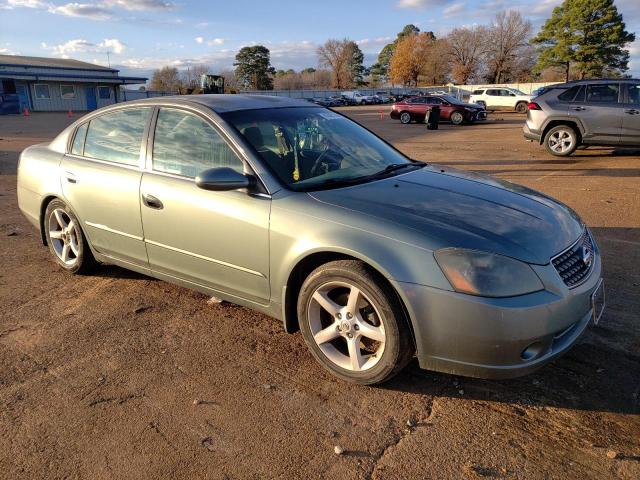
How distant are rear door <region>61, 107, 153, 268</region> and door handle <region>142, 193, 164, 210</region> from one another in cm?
9

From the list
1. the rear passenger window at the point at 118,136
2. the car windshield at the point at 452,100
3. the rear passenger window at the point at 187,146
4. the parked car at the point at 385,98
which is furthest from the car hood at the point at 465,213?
the parked car at the point at 385,98

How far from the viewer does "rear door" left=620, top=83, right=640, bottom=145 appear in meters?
10.9

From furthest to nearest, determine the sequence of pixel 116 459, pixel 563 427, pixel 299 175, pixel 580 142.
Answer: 1. pixel 580 142
2. pixel 299 175
3. pixel 563 427
4. pixel 116 459

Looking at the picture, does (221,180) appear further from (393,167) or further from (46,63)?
(46,63)

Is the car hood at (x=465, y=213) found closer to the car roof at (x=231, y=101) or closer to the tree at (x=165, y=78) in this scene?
the car roof at (x=231, y=101)

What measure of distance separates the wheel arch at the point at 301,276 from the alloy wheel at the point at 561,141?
421 inches

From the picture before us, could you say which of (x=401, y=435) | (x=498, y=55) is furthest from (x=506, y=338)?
(x=498, y=55)

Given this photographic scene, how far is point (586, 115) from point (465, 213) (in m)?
10.1

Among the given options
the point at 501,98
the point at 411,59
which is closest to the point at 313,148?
the point at 501,98

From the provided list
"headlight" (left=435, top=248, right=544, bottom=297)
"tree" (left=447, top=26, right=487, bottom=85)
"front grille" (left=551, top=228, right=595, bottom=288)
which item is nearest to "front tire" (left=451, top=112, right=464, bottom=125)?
"front grille" (left=551, top=228, right=595, bottom=288)

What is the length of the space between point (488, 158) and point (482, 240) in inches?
427

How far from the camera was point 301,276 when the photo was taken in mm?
3156

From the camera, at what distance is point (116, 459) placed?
2.43 m

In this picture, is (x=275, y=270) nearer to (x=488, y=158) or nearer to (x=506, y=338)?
(x=506, y=338)
